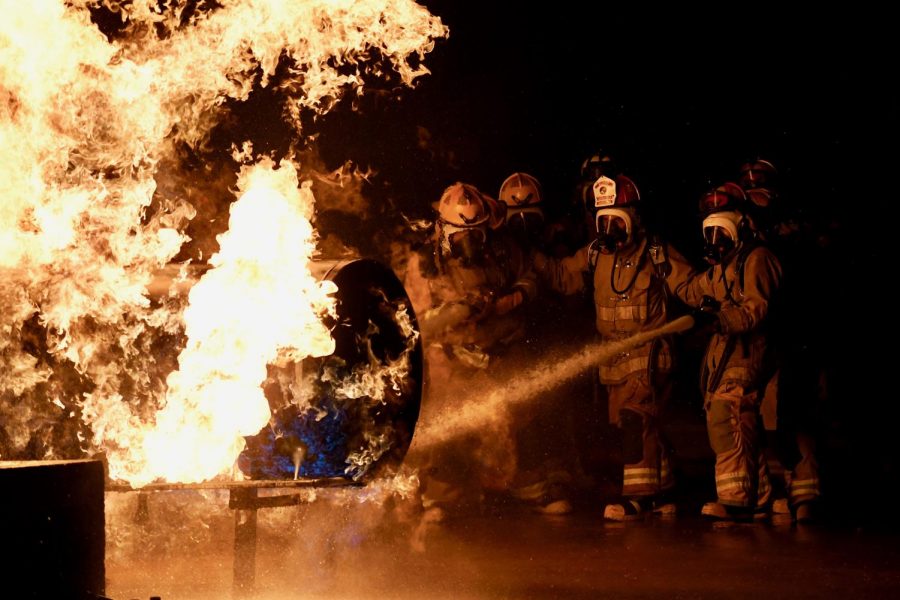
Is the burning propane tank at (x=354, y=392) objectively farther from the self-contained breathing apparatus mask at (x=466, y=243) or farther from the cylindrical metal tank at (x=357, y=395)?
the self-contained breathing apparatus mask at (x=466, y=243)

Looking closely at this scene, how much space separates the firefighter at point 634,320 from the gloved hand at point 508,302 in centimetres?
57

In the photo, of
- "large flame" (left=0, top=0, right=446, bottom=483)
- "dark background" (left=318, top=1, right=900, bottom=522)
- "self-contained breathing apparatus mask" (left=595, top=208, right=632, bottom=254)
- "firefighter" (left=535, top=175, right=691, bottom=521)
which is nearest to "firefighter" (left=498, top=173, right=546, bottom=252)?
"firefighter" (left=535, top=175, right=691, bottom=521)

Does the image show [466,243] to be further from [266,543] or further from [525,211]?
[266,543]

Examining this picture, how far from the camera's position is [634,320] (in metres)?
8.95

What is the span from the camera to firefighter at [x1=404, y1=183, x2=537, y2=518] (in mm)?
9180

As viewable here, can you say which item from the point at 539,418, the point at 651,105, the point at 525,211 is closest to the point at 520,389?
the point at 539,418

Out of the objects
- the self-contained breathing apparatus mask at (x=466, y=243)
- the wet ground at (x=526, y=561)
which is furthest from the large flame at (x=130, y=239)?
the self-contained breathing apparatus mask at (x=466, y=243)

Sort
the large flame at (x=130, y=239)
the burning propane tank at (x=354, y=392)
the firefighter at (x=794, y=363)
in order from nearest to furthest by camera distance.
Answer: the large flame at (x=130, y=239), the burning propane tank at (x=354, y=392), the firefighter at (x=794, y=363)

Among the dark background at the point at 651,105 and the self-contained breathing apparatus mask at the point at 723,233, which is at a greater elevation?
the dark background at the point at 651,105

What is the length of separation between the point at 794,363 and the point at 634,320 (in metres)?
1.24

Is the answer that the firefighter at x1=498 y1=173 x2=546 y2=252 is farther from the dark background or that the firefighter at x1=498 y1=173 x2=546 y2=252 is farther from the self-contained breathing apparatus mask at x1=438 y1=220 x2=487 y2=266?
the dark background

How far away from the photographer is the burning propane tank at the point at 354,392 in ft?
21.8

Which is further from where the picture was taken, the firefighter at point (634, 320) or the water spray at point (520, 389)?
the water spray at point (520, 389)

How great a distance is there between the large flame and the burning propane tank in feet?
1.27
